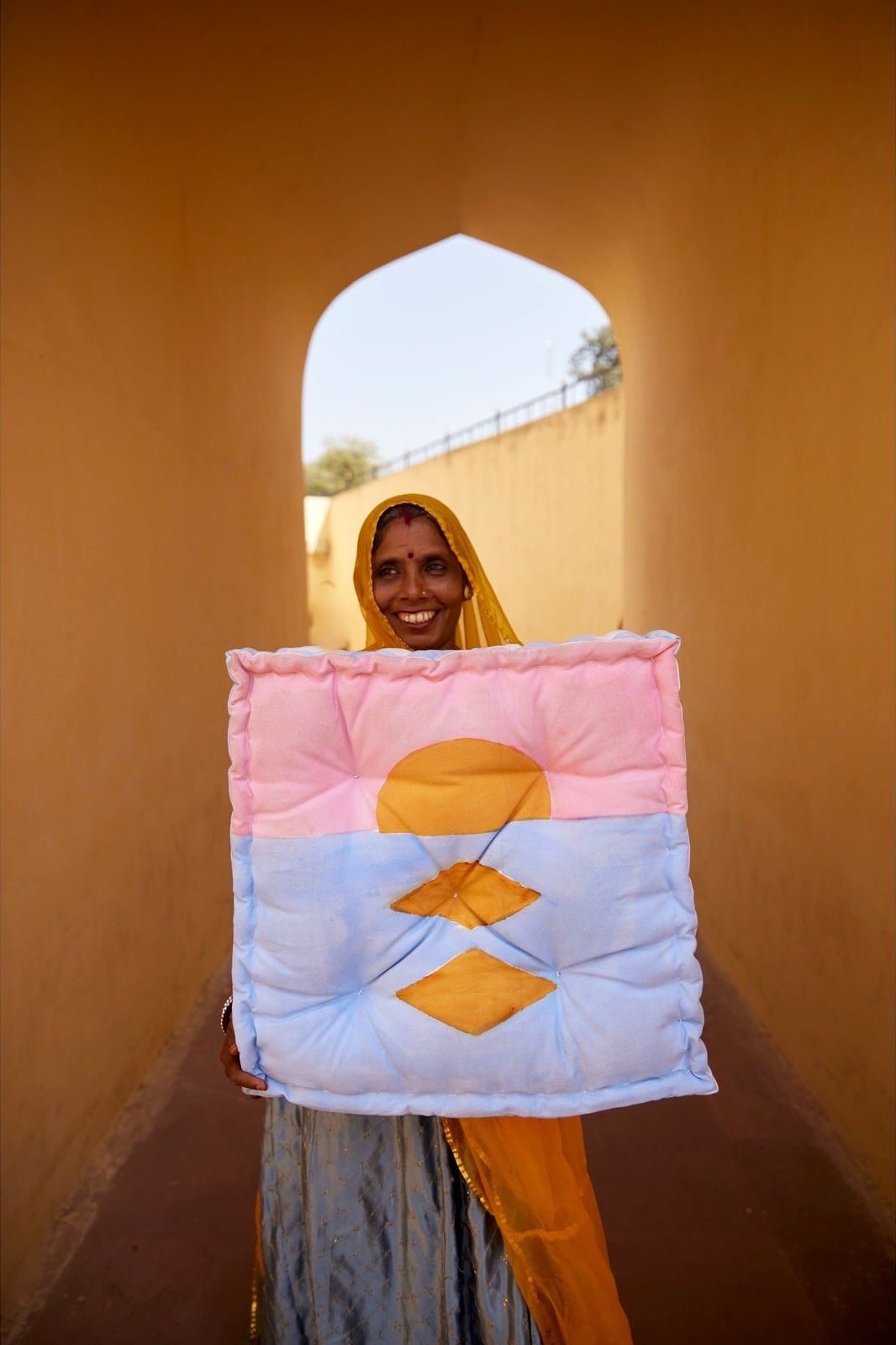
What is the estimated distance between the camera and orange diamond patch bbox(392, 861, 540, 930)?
1.10 meters

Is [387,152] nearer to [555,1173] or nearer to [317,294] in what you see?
[317,294]

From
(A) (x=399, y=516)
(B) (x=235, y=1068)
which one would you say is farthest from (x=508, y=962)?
(A) (x=399, y=516)

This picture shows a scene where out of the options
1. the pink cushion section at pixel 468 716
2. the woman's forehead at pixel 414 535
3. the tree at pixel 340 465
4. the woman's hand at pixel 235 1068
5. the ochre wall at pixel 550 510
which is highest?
the tree at pixel 340 465

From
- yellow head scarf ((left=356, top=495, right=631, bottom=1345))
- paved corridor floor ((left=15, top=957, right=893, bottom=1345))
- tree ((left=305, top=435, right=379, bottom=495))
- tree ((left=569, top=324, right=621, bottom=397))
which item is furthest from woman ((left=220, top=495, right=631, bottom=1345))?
tree ((left=305, top=435, right=379, bottom=495))

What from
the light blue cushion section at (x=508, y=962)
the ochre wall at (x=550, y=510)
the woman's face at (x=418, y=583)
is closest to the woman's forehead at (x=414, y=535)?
the woman's face at (x=418, y=583)

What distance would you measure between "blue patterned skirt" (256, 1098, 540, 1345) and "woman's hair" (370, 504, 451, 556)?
1.02 m

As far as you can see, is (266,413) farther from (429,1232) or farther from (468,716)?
(429,1232)

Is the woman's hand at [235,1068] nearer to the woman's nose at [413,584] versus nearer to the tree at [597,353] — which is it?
the woman's nose at [413,584]

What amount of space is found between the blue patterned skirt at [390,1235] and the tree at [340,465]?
2429 centimetres

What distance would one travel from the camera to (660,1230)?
2137 mm

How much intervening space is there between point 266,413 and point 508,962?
12.5ft

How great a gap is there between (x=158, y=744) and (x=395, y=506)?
1.64 metres

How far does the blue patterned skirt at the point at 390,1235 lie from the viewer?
1.32 m

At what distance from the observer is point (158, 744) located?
2953 mm
